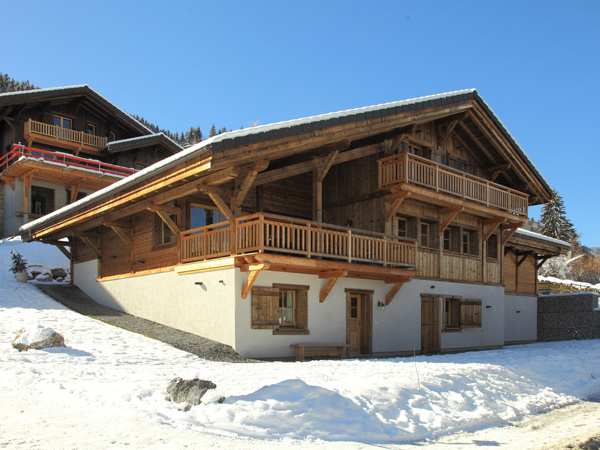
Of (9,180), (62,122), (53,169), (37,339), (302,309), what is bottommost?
(37,339)

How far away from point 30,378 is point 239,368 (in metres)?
3.83

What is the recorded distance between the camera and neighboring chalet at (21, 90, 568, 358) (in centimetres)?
1374

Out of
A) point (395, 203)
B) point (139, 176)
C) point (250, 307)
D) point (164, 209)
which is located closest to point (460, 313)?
point (395, 203)

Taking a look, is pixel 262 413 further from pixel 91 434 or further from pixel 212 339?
pixel 212 339

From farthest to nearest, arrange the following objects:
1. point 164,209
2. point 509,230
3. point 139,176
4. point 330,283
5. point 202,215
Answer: point 509,230
point 202,215
point 164,209
point 330,283
point 139,176

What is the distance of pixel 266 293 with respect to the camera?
46.5 ft

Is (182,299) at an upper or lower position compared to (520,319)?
upper

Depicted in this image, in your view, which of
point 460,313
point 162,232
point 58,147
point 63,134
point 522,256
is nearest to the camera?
point 162,232

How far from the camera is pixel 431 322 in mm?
19656

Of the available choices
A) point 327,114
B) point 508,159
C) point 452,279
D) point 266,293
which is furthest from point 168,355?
point 508,159

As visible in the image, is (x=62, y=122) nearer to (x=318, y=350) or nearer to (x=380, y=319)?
(x=380, y=319)

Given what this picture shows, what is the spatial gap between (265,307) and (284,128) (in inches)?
178

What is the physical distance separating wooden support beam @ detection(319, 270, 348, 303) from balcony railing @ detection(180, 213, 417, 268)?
399 mm

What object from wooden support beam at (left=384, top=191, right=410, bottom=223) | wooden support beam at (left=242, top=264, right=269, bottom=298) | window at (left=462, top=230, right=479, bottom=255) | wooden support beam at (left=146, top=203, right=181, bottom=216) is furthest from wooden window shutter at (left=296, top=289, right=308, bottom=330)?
window at (left=462, top=230, right=479, bottom=255)
